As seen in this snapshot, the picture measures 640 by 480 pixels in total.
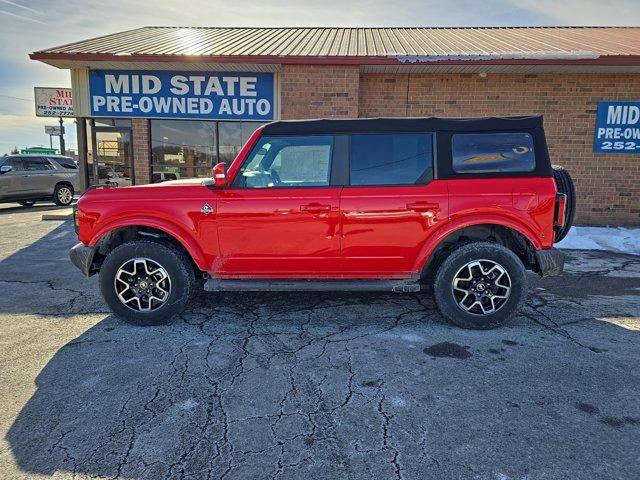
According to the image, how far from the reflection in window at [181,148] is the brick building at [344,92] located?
0.02 meters

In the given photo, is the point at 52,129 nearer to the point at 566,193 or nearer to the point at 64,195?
the point at 64,195

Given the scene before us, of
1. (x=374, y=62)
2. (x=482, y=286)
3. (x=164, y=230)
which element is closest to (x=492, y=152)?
(x=482, y=286)

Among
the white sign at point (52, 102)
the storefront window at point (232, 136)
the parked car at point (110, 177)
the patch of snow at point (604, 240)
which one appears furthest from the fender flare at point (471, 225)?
the white sign at point (52, 102)

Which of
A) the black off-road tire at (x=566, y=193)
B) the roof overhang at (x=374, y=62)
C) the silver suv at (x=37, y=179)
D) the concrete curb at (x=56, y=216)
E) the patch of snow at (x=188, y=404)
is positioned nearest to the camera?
the patch of snow at (x=188, y=404)

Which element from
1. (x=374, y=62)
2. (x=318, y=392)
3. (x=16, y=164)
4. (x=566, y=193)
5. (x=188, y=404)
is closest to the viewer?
(x=188, y=404)

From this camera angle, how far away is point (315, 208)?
3.99 m

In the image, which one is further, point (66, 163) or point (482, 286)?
point (66, 163)

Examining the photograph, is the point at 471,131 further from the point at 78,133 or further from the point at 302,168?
the point at 78,133

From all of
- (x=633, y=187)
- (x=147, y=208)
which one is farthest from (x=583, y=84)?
(x=147, y=208)

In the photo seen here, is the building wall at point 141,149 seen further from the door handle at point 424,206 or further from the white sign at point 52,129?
the white sign at point 52,129

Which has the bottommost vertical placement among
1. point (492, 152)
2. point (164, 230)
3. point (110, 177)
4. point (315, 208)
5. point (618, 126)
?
point (164, 230)

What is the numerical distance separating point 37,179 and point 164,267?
12829mm

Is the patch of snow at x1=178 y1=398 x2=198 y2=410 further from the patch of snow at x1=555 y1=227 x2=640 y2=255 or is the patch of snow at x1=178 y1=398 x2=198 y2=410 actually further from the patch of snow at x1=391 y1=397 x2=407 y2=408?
the patch of snow at x1=555 y1=227 x2=640 y2=255

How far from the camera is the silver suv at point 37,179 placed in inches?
532
